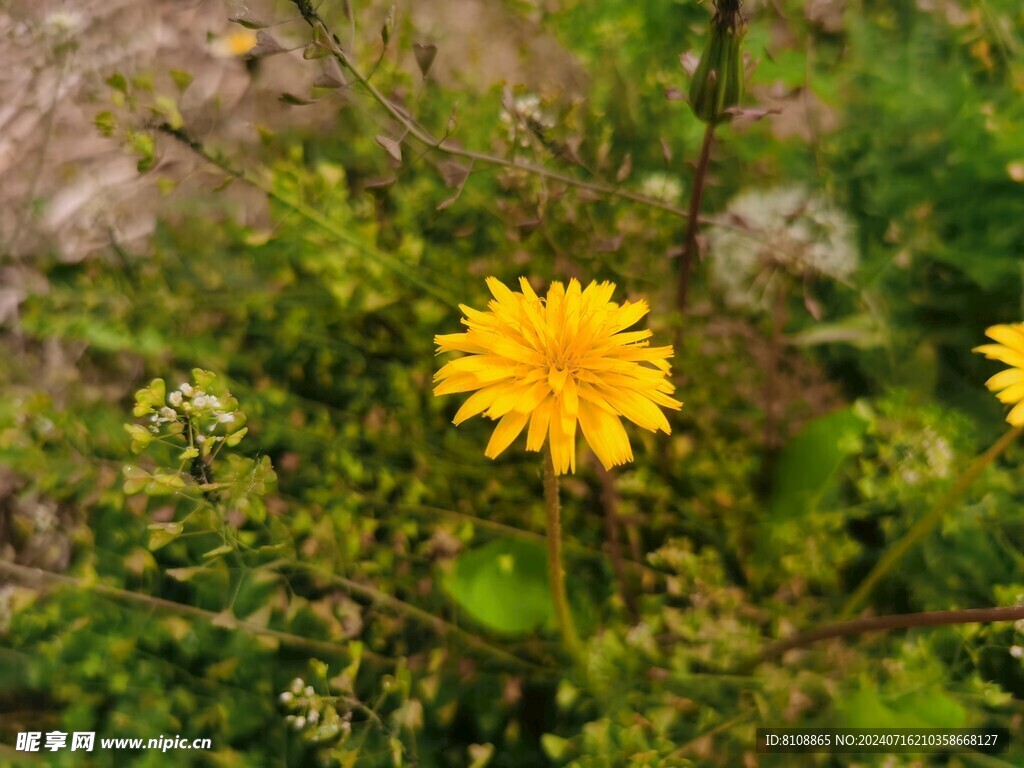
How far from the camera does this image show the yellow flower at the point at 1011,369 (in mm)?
748

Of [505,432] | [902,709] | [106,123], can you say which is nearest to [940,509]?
[902,709]

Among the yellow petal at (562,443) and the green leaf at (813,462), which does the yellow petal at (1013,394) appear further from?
the yellow petal at (562,443)

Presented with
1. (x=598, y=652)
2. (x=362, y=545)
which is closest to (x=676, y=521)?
(x=598, y=652)

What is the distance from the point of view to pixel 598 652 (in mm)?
991

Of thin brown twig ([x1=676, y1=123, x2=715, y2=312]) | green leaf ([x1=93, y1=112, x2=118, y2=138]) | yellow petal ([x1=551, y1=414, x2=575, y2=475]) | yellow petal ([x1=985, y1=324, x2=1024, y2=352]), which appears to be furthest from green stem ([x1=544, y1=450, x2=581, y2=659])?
green leaf ([x1=93, y1=112, x2=118, y2=138])

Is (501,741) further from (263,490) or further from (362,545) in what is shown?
(263,490)

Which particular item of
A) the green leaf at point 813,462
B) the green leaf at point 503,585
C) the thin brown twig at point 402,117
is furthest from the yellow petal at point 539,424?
the green leaf at point 813,462

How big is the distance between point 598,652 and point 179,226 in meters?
1.23

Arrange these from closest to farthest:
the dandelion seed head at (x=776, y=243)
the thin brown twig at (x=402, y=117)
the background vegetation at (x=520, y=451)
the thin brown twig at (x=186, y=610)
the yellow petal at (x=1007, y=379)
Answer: the thin brown twig at (x=402, y=117), the yellow petal at (x=1007, y=379), the thin brown twig at (x=186, y=610), the background vegetation at (x=520, y=451), the dandelion seed head at (x=776, y=243)

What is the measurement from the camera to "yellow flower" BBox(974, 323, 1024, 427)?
75cm

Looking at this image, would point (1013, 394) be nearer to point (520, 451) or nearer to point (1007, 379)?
point (1007, 379)

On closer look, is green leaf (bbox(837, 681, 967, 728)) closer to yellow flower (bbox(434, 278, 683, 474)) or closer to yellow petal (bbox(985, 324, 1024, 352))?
yellow petal (bbox(985, 324, 1024, 352))

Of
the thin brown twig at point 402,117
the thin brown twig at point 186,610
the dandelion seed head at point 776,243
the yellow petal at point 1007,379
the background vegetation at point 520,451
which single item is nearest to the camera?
the thin brown twig at point 402,117

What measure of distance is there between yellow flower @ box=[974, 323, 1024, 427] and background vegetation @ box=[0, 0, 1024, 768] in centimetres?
24
